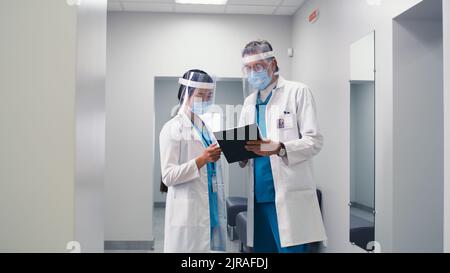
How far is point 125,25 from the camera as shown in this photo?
3330 millimetres

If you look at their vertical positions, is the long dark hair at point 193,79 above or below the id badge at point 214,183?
above

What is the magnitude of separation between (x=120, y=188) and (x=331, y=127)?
1.93 m

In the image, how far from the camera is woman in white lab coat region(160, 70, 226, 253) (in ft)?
4.67

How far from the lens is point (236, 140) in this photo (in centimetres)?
134

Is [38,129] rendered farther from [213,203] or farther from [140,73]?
[140,73]

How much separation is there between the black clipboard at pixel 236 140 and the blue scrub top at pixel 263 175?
214 mm

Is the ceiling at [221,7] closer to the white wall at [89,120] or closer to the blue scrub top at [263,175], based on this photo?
the blue scrub top at [263,175]

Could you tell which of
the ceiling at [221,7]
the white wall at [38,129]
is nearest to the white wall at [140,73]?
the ceiling at [221,7]

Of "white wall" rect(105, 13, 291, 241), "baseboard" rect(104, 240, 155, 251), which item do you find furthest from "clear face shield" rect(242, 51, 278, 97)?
"baseboard" rect(104, 240, 155, 251)

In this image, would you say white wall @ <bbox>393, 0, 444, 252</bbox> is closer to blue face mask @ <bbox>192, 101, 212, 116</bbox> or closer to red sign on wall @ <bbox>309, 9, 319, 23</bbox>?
blue face mask @ <bbox>192, 101, 212, 116</bbox>

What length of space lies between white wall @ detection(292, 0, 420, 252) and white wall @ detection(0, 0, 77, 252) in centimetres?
141

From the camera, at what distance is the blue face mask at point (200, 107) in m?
1.53

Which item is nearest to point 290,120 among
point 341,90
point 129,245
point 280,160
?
point 280,160

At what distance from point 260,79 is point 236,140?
0.37 m
